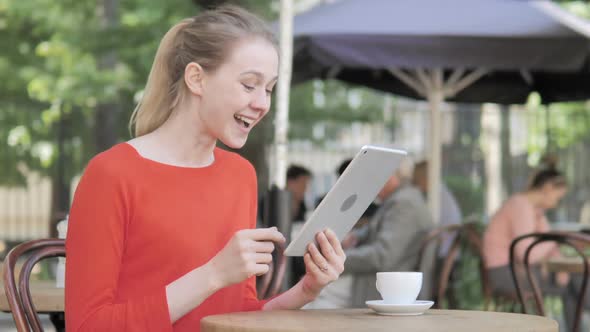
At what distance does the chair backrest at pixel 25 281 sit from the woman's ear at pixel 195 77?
0.73 m

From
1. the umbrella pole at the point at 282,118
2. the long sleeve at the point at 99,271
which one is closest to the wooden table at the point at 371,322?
the long sleeve at the point at 99,271

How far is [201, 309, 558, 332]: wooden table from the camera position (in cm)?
229

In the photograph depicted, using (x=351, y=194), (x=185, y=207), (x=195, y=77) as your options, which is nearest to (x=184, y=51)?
(x=195, y=77)

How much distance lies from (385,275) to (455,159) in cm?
1525

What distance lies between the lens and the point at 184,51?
2.83m

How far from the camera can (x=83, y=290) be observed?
249 cm

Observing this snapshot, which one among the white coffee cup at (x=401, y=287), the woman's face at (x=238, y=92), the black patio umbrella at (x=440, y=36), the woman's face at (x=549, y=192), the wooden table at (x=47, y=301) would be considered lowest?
the wooden table at (x=47, y=301)

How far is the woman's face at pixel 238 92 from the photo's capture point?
8.82 ft

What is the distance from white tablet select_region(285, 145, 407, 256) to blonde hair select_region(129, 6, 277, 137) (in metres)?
0.47

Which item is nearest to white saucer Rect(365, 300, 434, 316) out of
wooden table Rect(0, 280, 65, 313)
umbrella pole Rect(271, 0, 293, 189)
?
wooden table Rect(0, 280, 65, 313)

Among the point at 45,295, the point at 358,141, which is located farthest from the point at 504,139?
the point at 45,295

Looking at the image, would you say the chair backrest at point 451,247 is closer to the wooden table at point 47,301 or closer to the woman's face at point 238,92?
the wooden table at point 47,301

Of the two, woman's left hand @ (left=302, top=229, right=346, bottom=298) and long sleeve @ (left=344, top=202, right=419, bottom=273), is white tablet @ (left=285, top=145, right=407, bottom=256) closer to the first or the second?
woman's left hand @ (left=302, top=229, right=346, bottom=298)

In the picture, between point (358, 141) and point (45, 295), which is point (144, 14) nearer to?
point (358, 141)
